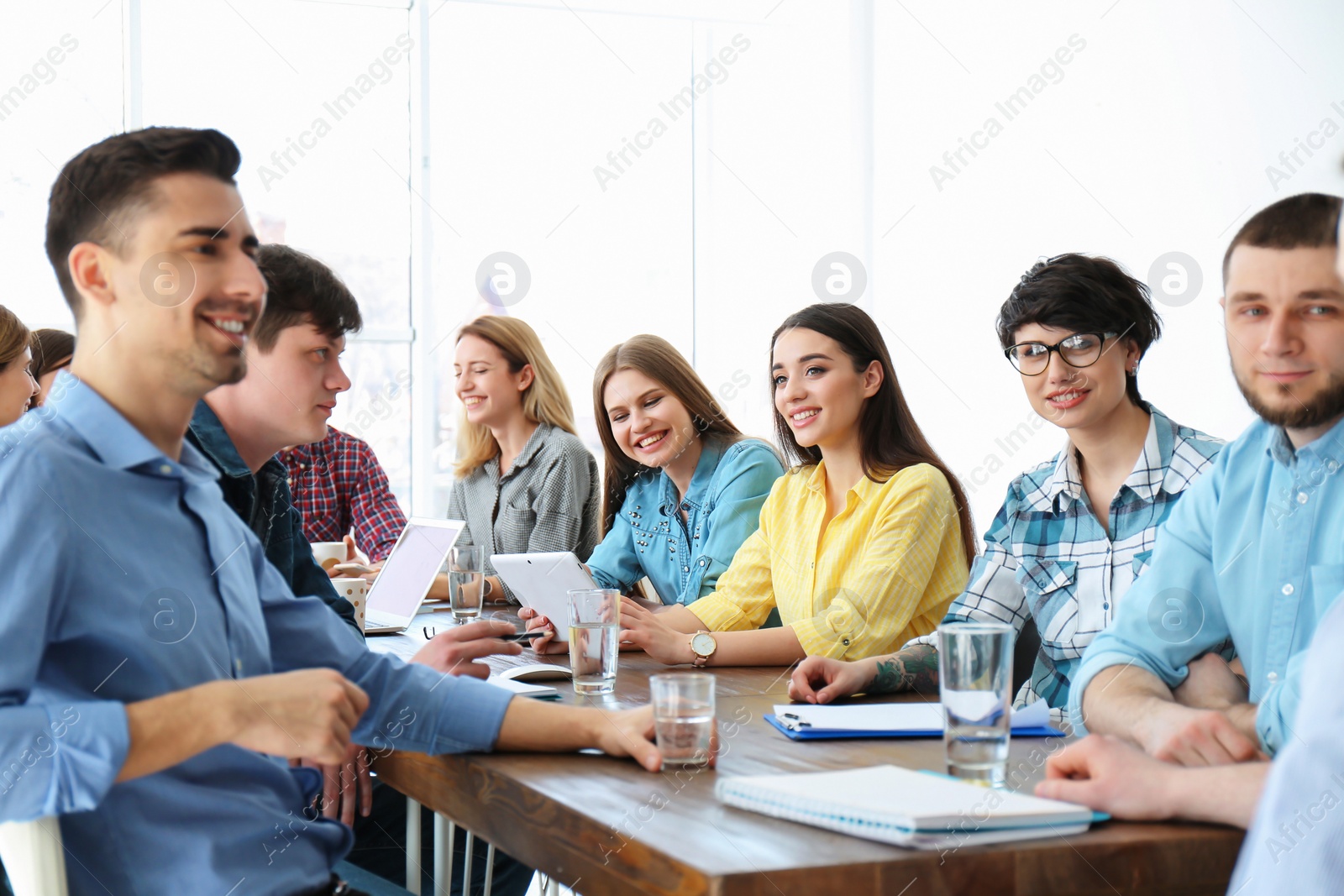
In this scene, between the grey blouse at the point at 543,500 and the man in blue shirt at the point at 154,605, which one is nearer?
the man in blue shirt at the point at 154,605

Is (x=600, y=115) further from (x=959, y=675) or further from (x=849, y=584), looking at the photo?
(x=959, y=675)

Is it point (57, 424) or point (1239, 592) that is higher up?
point (57, 424)

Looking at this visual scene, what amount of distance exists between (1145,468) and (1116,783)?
101 cm

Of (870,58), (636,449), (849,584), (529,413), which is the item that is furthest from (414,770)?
(870,58)

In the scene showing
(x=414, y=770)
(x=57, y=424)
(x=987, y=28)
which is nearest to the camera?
(x=57, y=424)

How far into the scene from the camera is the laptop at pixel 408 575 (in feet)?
8.87

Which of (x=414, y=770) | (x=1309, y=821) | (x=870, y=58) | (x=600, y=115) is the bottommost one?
(x=414, y=770)

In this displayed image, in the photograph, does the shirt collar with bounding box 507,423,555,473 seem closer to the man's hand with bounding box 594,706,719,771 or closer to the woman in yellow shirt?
the woman in yellow shirt

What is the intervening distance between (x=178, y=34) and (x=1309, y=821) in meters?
5.52

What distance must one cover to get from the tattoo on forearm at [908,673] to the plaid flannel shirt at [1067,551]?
6cm

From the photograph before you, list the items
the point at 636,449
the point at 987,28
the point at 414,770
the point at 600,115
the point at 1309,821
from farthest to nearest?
1. the point at 600,115
2. the point at 987,28
3. the point at 636,449
4. the point at 414,770
5. the point at 1309,821

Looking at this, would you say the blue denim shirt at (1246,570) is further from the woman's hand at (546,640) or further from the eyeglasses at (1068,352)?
the woman's hand at (546,640)

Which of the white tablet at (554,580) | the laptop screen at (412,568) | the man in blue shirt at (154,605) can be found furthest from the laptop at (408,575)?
the man in blue shirt at (154,605)

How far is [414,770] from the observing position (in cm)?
154
